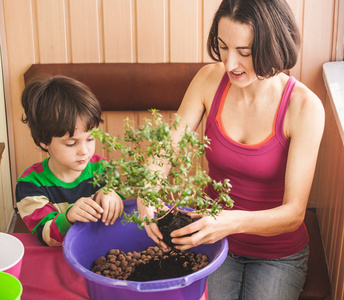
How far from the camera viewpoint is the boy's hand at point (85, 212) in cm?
123

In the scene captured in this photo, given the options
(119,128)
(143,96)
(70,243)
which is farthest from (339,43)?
(70,243)

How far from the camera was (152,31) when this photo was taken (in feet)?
7.23

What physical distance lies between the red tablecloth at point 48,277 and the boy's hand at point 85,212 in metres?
0.11

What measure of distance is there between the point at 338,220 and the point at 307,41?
2.87 feet

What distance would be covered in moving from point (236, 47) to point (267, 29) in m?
0.11

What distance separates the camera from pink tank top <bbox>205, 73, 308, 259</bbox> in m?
1.56

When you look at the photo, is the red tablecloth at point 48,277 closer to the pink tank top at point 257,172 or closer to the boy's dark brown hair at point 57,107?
the boy's dark brown hair at point 57,107

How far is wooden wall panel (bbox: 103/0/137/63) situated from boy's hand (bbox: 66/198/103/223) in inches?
44.5

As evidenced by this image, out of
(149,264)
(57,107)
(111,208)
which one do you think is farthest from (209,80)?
(149,264)

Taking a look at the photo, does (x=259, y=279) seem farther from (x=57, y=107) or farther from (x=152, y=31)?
(x=152, y=31)

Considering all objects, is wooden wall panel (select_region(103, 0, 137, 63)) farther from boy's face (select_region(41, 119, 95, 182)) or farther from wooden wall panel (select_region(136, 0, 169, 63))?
boy's face (select_region(41, 119, 95, 182))

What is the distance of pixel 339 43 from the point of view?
2.16 m

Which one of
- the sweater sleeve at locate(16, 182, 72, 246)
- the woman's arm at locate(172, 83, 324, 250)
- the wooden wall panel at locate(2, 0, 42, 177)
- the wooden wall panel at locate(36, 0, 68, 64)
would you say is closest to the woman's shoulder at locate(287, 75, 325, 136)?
the woman's arm at locate(172, 83, 324, 250)

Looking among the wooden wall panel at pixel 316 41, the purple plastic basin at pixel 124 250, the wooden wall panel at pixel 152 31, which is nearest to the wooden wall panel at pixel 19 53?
the wooden wall panel at pixel 152 31
